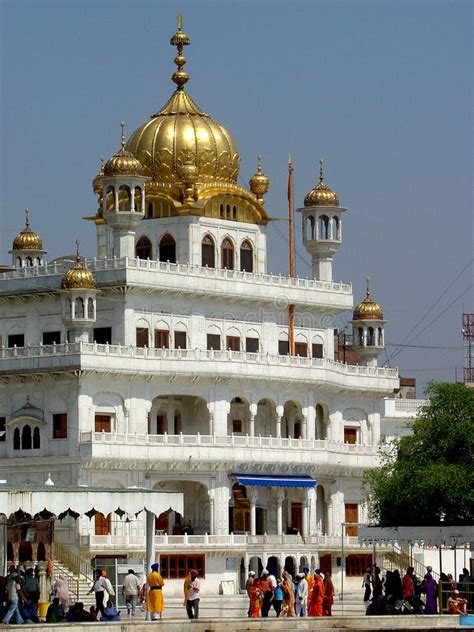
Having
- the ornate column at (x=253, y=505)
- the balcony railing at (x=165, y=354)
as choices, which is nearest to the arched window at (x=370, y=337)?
the balcony railing at (x=165, y=354)

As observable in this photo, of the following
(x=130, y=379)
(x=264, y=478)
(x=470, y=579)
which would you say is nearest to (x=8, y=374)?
(x=130, y=379)

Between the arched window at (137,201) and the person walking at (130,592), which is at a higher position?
the arched window at (137,201)

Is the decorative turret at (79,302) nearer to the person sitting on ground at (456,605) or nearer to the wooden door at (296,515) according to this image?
the wooden door at (296,515)

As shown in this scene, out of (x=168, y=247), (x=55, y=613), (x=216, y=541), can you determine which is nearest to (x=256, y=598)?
(x=55, y=613)

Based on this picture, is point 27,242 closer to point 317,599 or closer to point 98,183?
point 98,183

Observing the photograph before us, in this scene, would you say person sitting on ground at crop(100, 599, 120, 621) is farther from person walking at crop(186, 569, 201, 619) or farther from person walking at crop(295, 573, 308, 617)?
person walking at crop(295, 573, 308, 617)

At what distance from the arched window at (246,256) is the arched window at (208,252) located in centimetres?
212

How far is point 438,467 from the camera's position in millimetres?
84500

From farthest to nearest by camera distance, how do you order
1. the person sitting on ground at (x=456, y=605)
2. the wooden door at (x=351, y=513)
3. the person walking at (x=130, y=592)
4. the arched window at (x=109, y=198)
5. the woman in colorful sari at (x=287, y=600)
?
the wooden door at (x=351, y=513), the arched window at (x=109, y=198), the person walking at (x=130, y=592), the woman in colorful sari at (x=287, y=600), the person sitting on ground at (x=456, y=605)

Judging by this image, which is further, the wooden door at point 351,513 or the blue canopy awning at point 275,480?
the wooden door at point 351,513

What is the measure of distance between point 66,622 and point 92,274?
37937 millimetres

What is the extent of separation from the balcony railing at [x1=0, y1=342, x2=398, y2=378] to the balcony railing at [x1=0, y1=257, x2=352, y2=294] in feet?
11.5

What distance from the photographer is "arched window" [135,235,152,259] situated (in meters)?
97.7

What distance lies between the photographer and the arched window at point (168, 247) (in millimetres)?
97375
